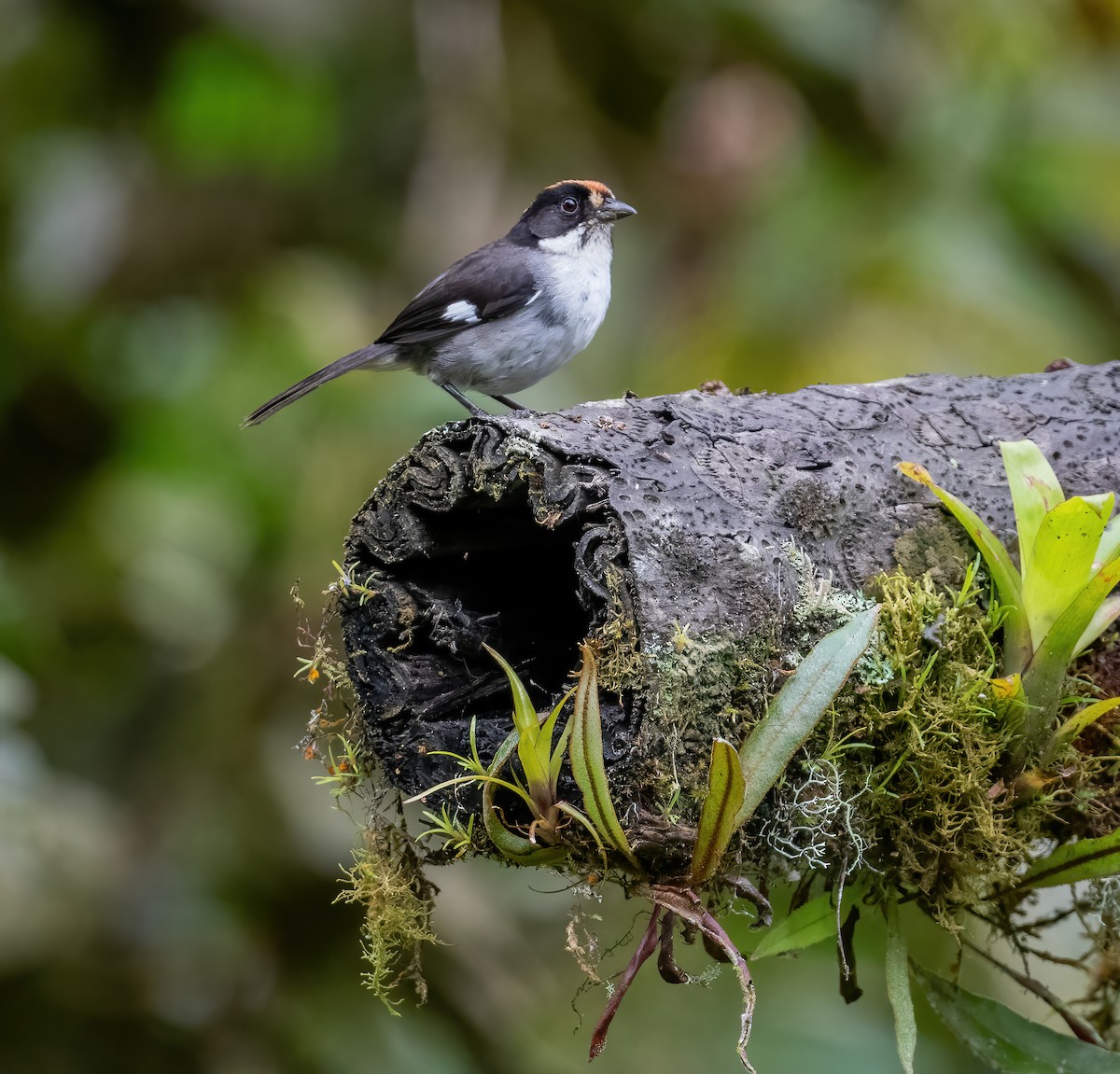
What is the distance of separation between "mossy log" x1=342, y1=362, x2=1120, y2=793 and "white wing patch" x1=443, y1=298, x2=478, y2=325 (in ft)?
3.76

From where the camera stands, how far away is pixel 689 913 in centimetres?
188

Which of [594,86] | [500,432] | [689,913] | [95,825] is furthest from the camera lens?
[594,86]

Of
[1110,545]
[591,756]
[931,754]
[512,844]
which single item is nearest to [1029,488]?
[1110,545]

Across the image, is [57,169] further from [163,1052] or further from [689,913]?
[689,913]

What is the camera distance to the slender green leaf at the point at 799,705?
191cm

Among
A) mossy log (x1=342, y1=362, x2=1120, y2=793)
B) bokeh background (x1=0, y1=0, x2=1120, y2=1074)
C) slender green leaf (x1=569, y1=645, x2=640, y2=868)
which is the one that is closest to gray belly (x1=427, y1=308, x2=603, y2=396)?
mossy log (x1=342, y1=362, x2=1120, y2=793)

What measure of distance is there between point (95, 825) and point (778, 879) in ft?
11.5

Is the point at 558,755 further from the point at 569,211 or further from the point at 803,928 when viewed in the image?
the point at 569,211

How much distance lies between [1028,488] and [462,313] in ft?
5.76

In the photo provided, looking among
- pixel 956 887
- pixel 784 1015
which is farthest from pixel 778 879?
pixel 784 1015

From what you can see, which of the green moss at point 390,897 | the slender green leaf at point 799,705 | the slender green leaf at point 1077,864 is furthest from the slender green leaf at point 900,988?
the green moss at point 390,897

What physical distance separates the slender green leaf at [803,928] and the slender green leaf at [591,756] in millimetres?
434

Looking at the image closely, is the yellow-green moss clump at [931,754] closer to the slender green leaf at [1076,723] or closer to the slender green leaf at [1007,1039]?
the slender green leaf at [1076,723]

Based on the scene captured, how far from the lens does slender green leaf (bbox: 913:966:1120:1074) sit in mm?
2248
